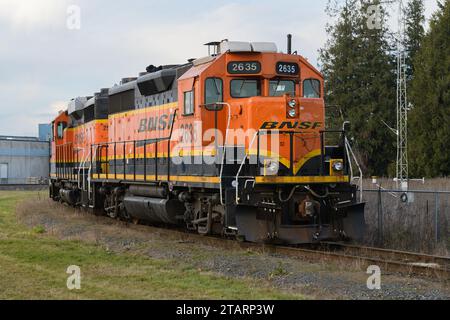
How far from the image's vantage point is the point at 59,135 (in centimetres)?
2606

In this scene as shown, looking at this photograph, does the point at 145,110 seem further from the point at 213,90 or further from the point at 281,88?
the point at 281,88

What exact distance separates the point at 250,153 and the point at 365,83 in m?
35.1

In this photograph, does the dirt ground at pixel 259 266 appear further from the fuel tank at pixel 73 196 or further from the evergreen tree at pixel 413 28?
the evergreen tree at pixel 413 28

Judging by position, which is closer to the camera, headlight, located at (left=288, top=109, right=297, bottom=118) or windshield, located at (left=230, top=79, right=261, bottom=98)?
headlight, located at (left=288, top=109, right=297, bottom=118)

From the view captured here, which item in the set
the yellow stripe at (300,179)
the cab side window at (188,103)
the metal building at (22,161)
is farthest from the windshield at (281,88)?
the metal building at (22,161)

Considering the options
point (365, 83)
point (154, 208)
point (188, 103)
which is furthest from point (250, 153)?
point (365, 83)

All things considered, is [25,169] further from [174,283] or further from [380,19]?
[174,283]

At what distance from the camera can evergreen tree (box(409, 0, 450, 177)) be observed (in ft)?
105

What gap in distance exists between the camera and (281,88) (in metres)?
12.8

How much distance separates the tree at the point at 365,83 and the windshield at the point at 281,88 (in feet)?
100

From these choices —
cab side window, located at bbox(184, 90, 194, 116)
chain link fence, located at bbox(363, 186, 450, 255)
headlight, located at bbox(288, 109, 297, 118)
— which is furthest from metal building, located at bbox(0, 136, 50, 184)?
headlight, located at bbox(288, 109, 297, 118)

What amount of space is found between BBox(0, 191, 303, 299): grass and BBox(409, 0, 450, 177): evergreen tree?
24.1m

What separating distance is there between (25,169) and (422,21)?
44.1 m

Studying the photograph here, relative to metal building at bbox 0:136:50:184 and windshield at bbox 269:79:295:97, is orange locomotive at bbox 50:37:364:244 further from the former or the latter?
metal building at bbox 0:136:50:184
